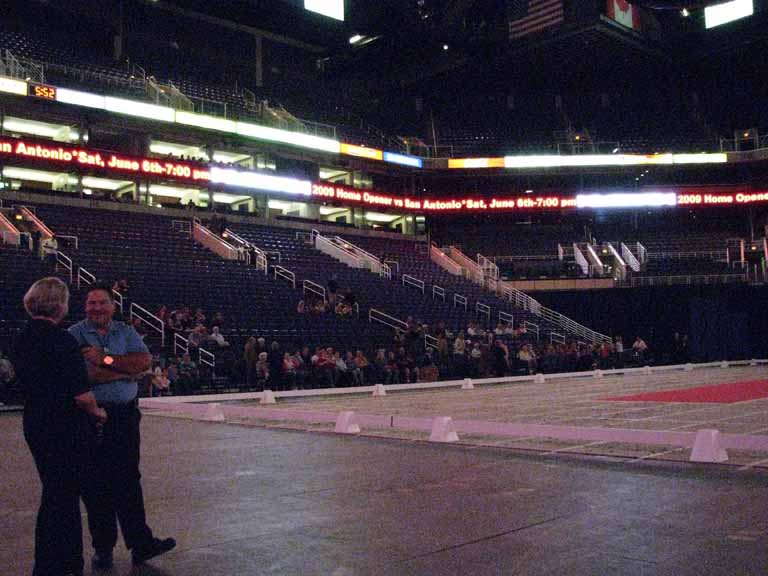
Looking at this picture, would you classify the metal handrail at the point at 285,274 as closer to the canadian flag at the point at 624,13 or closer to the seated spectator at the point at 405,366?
the seated spectator at the point at 405,366

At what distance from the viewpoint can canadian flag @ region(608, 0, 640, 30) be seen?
40.3 meters

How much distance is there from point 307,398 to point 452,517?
13.8 metres

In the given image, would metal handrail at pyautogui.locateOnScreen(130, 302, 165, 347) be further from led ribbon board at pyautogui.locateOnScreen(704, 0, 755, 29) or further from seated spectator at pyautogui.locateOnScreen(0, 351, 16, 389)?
led ribbon board at pyautogui.locateOnScreen(704, 0, 755, 29)

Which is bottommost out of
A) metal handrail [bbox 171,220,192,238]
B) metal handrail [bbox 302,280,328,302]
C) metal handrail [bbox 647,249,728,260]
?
metal handrail [bbox 302,280,328,302]

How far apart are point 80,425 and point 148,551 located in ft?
2.81

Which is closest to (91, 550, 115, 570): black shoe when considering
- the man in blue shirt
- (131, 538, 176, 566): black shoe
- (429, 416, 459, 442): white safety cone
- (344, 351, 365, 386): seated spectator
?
the man in blue shirt

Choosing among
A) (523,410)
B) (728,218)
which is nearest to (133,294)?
(523,410)

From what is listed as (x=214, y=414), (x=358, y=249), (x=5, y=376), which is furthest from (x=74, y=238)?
(x=214, y=414)

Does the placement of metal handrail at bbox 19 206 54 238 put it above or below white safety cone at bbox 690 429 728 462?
above

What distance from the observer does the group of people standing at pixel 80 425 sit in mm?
4012

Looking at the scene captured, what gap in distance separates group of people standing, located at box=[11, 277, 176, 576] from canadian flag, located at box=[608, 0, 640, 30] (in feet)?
133

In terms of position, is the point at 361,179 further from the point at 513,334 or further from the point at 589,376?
the point at 589,376

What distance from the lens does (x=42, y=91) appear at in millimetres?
30859

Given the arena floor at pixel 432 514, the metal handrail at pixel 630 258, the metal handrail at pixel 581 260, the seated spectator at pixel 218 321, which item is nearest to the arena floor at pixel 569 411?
the arena floor at pixel 432 514
